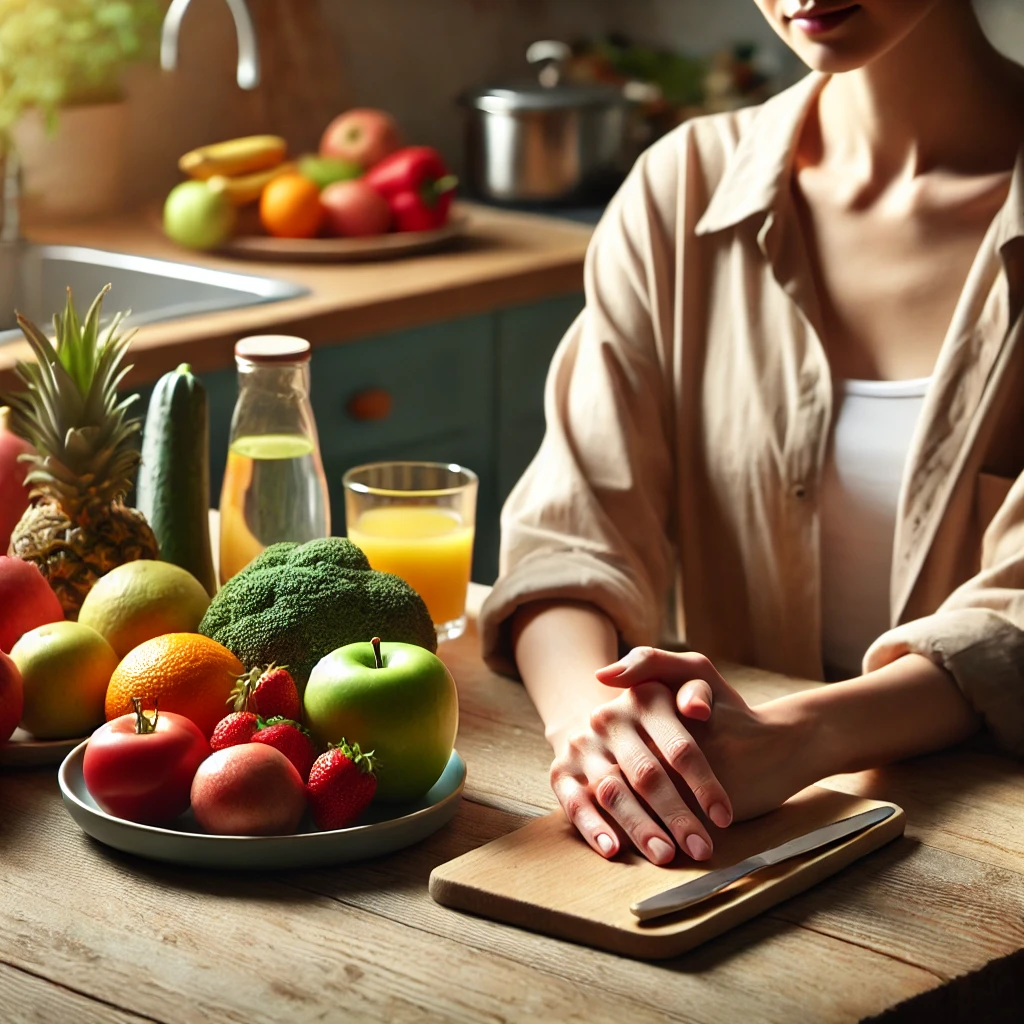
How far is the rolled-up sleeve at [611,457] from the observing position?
134 cm

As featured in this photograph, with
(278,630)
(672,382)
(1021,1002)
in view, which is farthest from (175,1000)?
(672,382)

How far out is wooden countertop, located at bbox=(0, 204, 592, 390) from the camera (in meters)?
2.07

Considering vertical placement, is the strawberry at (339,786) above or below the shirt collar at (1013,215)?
below

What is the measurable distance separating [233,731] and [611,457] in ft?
1.97

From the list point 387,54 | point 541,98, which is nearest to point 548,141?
point 541,98

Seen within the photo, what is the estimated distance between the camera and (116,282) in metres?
2.57

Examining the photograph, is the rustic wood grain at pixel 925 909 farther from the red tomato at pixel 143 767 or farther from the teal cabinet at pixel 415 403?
the teal cabinet at pixel 415 403

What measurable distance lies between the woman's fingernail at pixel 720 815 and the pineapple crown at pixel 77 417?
52 cm

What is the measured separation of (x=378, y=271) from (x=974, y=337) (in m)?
1.29

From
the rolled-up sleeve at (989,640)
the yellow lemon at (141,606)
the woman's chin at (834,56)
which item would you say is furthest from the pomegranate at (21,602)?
the woman's chin at (834,56)

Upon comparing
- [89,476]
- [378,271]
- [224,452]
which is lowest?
[224,452]

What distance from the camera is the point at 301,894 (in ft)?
2.97

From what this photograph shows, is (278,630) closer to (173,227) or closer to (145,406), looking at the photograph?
(145,406)

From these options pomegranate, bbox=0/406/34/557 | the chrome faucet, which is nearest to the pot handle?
the chrome faucet
